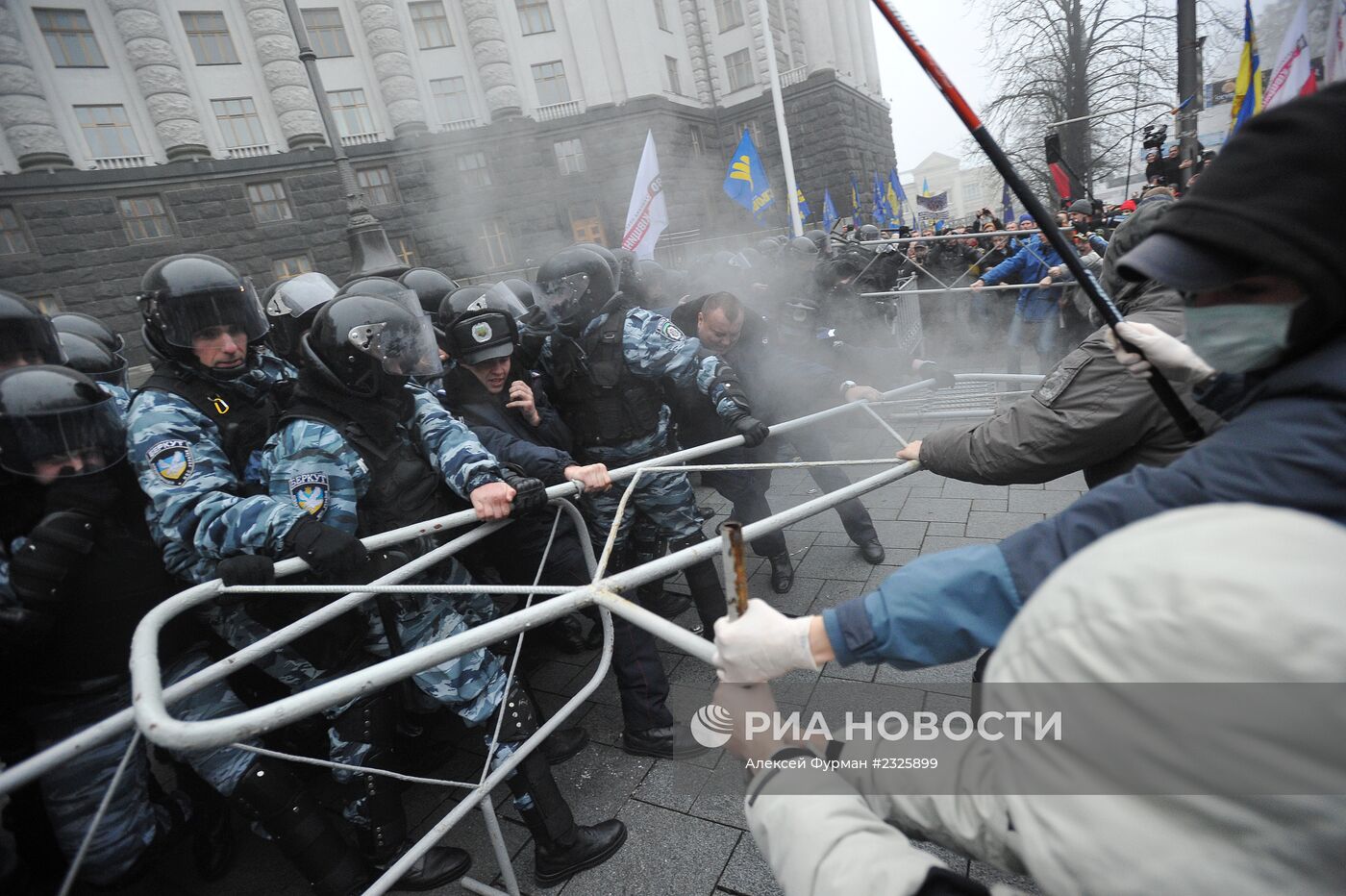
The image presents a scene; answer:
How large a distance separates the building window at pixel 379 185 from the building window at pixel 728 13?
19538 mm

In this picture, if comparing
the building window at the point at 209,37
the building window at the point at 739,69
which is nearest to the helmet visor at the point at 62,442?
the building window at the point at 209,37

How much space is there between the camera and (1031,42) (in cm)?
1914

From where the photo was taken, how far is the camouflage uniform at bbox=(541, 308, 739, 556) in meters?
3.42

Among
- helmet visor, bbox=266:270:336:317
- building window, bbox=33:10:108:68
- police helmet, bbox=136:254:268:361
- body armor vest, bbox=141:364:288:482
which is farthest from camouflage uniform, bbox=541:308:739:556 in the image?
building window, bbox=33:10:108:68

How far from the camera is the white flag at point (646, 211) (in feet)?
24.4

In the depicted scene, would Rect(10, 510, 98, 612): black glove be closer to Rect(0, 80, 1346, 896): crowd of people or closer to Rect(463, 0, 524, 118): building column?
Rect(0, 80, 1346, 896): crowd of people

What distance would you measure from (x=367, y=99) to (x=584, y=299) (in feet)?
90.8

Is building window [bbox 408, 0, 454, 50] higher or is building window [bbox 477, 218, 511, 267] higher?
building window [bbox 408, 0, 454, 50]

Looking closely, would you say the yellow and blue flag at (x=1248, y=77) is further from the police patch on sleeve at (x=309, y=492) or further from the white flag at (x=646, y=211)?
the police patch on sleeve at (x=309, y=492)

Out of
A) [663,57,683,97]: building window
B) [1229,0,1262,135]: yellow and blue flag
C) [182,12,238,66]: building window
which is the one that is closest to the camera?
[1229,0,1262,135]: yellow and blue flag

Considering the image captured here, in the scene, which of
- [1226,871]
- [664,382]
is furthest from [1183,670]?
[664,382]

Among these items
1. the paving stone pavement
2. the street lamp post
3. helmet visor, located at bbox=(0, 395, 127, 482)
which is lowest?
the paving stone pavement

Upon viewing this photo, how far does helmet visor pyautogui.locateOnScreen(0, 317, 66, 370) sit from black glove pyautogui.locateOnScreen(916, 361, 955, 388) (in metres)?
4.57

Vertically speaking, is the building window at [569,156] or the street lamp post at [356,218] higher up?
the building window at [569,156]
